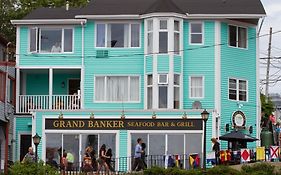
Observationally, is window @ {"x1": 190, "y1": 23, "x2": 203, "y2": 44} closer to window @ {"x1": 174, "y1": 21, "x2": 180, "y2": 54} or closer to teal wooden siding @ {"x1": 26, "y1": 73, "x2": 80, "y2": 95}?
window @ {"x1": 174, "y1": 21, "x2": 180, "y2": 54}

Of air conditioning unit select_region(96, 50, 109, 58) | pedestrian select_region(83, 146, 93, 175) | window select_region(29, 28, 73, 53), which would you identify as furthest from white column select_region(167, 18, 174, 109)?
pedestrian select_region(83, 146, 93, 175)

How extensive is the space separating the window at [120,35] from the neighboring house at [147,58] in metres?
0.06

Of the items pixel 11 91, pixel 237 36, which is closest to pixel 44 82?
pixel 11 91

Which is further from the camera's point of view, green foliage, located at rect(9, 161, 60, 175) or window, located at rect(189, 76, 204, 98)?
window, located at rect(189, 76, 204, 98)

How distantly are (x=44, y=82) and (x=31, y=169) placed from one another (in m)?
15.8

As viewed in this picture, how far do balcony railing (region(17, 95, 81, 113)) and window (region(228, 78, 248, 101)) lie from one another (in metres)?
8.93

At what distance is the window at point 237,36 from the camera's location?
53.6 metres

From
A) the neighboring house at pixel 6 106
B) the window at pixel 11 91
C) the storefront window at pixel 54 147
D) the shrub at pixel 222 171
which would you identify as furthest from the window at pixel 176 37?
the shrub at pixel 222 171

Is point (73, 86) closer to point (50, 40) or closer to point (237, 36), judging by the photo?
point (50, 40)

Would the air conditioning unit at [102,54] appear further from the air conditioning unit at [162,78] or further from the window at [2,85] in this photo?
the window at [2,85]

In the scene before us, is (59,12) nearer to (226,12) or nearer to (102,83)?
(102,83)

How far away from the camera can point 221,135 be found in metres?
50.9

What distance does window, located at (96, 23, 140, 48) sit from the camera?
53.2 m

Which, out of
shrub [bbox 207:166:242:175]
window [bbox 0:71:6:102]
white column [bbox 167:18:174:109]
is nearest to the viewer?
shrub [bbox 207:166:242:175]
